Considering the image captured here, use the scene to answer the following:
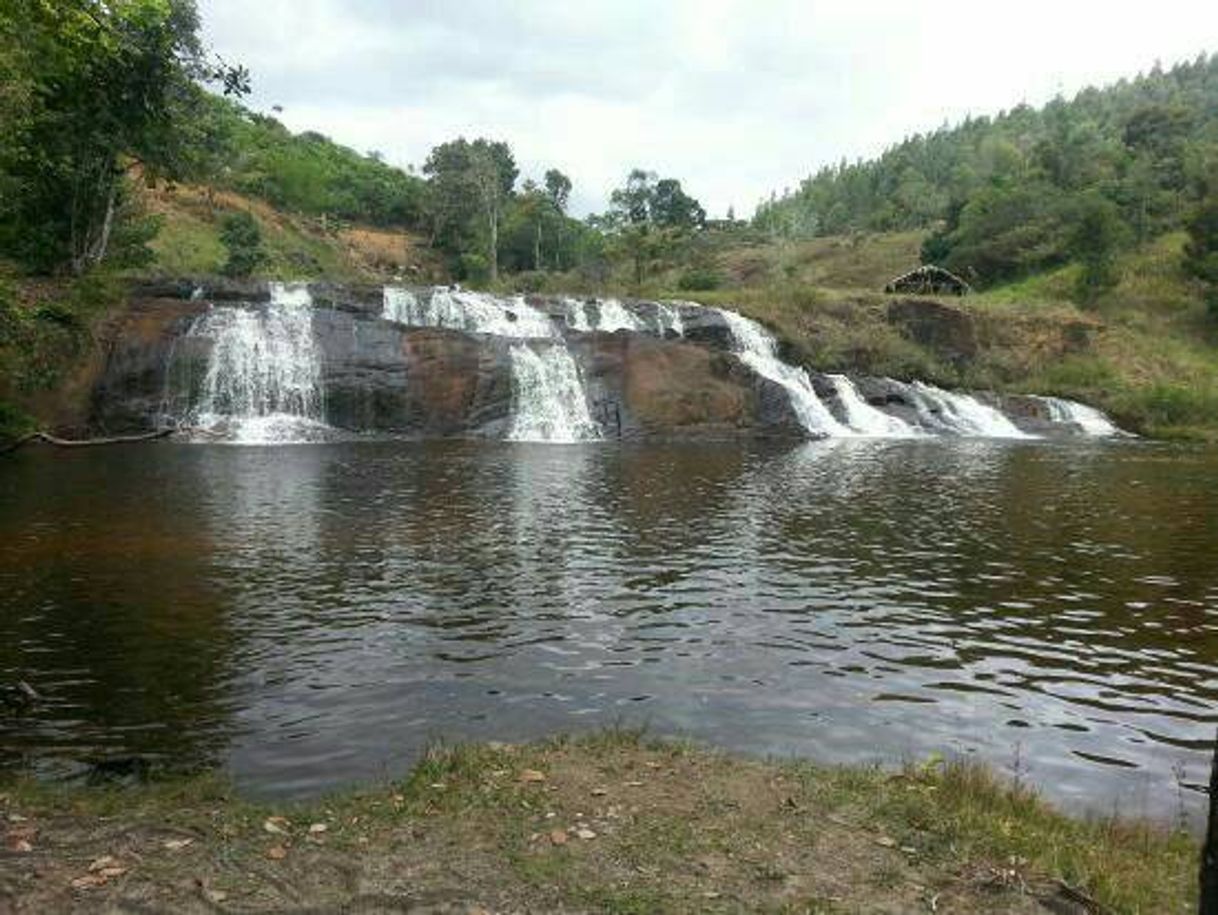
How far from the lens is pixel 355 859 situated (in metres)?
6.20

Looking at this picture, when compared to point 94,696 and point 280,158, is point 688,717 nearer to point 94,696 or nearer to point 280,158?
point 94,696

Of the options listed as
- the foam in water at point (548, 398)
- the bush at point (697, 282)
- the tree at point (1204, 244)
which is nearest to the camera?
the foam in water at point (548, 398)

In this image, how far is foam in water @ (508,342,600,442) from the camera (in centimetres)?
4219

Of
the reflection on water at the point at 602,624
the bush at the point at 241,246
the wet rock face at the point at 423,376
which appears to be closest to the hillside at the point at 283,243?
the bush at the point at 241,246

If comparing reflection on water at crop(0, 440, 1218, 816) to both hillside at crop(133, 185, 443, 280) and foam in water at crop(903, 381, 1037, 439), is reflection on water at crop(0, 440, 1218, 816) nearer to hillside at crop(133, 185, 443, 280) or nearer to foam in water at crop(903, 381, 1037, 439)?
foam in water at crop(903, 381, 1037, 439)

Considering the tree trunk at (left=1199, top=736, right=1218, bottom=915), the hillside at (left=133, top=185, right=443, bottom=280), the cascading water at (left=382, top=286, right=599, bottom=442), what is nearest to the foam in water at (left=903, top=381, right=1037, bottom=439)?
the cascading water at (left=382, top=286, right=599, bottom=442)

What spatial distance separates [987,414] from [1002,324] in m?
13.5

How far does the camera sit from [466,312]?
1917 inches

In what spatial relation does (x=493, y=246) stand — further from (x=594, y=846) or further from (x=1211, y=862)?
(x=1211, y=862)

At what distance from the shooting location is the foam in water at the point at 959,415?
4897cm

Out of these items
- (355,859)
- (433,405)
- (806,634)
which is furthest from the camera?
(433,405)

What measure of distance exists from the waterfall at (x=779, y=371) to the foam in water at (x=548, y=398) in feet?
28.9

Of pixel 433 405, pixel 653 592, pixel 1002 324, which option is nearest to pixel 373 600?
pixel 653 592

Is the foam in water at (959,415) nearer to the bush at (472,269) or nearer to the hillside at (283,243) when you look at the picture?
the hillside at (283,243)
